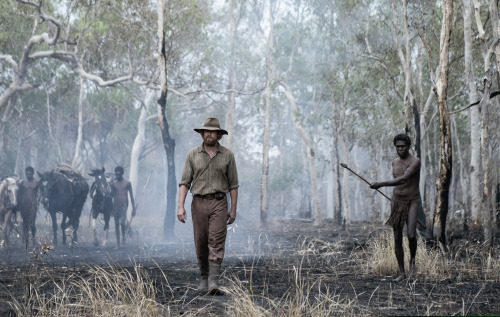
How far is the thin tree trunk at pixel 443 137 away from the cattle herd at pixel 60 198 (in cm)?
884

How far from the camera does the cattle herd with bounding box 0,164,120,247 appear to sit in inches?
543

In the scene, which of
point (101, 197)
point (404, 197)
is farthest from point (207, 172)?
point (101, 197)

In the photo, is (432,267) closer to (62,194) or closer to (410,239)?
(410,239)

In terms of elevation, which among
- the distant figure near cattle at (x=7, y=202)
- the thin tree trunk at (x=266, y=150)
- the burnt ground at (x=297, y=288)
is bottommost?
the burnt ground at (x=297, y=288)

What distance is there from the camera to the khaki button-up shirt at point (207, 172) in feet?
20.9

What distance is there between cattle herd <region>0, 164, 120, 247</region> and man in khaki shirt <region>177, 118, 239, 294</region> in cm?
Result: 885

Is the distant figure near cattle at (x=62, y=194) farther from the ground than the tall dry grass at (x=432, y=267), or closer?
farther from the ground

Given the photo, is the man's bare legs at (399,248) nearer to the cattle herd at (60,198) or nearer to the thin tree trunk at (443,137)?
the thin tree trunk at (443,137)

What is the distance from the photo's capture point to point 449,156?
956cm

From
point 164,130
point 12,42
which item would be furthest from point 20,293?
point 12,42

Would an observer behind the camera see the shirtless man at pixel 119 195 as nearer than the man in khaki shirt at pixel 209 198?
No

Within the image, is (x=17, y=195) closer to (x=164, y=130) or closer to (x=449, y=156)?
(x=164, y=130)

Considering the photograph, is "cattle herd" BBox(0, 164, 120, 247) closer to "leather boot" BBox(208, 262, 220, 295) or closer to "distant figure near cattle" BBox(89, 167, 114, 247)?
"distant figure near cattle" BBox(89, 167, 114, 247)

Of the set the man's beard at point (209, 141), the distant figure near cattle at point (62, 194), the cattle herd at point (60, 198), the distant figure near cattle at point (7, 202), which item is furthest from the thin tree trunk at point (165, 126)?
the man's beard at point (209, 141)
